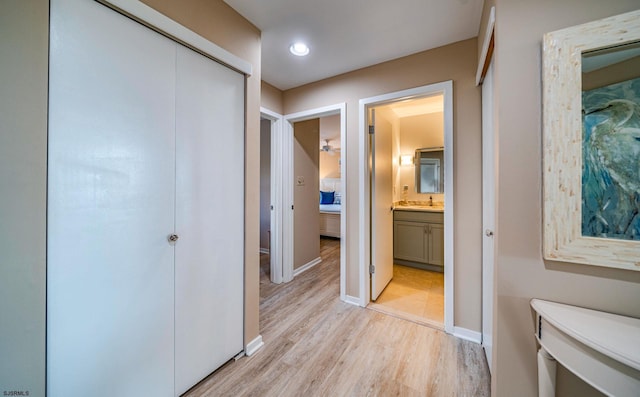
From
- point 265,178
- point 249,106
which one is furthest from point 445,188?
point 265,178

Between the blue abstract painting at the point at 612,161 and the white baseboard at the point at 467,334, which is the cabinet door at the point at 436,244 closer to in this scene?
the white baseboard at the point at 467,334

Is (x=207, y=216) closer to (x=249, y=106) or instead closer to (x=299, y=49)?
(x=249, y=106)

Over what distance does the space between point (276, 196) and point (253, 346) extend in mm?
1653

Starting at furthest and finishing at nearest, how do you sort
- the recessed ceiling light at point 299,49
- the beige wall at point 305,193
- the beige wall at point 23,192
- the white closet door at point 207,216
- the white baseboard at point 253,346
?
the beige wall at point 305,193
the recessed ceiling light at point 299,49
the white baseboard at point 253,346
the white closet door at point 207,216
the beige wall at point 23,192

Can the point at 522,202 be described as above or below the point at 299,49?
below

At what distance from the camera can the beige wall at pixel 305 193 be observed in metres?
3.07

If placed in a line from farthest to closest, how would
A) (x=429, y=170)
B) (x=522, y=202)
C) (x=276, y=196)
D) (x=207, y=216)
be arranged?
(x=429, y=170) < (x=276, y=196) < (x=207, y=216) < (x=522, y=202)

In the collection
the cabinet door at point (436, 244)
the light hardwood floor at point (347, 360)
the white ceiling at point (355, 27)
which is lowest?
the light hardwood floor at point (347, 360)

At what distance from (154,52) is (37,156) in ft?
2.30

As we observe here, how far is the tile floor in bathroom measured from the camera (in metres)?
2.13

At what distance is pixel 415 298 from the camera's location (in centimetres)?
247

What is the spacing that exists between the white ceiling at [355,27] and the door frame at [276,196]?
73 cm

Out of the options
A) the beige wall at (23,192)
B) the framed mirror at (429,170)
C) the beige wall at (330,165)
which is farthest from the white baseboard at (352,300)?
the beige wall at (330,165)

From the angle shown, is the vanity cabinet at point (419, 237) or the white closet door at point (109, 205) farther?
the vanity cabinet at point (419, 237)
